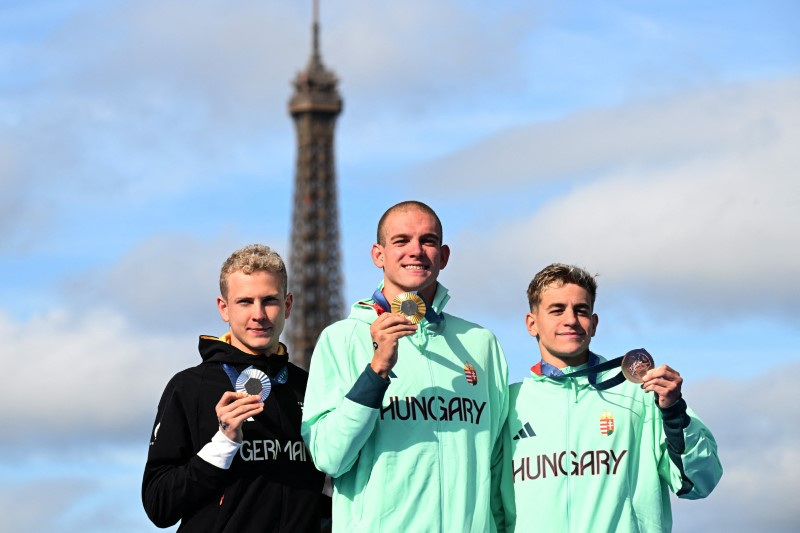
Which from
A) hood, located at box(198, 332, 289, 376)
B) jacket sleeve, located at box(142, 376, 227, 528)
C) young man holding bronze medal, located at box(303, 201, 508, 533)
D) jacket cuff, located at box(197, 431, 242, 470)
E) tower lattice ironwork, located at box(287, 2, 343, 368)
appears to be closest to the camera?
young man holding bronze medal, located at box(303, 201, 508, 533)

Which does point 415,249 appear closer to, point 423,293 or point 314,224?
point 423,293

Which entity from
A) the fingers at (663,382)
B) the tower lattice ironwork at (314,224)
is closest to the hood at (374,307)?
the fingers at (663,382)

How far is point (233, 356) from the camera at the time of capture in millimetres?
12266

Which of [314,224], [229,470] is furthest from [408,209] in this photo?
[314,224]

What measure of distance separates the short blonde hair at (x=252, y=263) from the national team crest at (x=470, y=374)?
1258mm

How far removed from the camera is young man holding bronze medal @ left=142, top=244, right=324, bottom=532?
38.9 feet

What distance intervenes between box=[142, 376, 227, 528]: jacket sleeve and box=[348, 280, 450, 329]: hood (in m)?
1.16

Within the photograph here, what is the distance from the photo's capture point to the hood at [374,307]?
39.9ft

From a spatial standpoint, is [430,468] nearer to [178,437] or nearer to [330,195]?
[178,437]

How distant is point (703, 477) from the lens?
1198 centimetres

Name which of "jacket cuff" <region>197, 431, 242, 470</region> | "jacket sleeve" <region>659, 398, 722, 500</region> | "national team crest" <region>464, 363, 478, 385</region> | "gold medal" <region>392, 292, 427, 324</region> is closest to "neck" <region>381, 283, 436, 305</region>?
"gold medal" <region>392, 292, 427, 324</region>

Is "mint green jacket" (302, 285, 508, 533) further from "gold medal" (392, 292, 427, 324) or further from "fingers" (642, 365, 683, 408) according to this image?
"fingers" (642, 365, 683, 408)

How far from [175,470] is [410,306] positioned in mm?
1788

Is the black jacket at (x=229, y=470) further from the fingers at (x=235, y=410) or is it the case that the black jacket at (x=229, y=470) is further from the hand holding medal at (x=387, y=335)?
the hand holding medal at (x=387, y=335)
